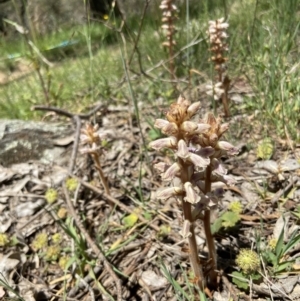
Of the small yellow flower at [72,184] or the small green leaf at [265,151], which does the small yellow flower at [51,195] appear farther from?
the small green leaf at [265,151]

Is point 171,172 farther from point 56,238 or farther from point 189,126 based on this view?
point 56,238

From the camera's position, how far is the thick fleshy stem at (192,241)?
4.76 ft

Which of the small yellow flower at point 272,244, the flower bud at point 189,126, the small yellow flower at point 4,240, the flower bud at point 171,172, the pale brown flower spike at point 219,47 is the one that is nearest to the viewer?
the flower bud at point 189,126

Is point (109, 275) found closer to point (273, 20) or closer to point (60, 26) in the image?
point (273, 20)

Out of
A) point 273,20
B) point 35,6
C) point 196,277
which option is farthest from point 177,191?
point 35,6

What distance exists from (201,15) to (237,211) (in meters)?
2.60

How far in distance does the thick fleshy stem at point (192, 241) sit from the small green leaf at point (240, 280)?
14 centimetres

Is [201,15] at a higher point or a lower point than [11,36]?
higher

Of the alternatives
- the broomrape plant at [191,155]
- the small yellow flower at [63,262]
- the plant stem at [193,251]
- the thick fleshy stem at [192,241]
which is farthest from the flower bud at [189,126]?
the small yellow flower at [63,262]

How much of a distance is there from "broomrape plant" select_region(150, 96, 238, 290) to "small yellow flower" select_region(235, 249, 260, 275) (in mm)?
213

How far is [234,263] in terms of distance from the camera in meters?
1.87

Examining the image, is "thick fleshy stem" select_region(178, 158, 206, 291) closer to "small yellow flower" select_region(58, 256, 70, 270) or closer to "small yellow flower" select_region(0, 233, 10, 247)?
"small yellow flower" select_region(58, 256, 70, 270)

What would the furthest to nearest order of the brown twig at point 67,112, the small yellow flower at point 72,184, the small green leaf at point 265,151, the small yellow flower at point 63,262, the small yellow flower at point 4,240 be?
1. the brown twig at point 67,112
2. the small yellow flower at point 72,184
3. the small green leaf at point 265,151
4. the small yellow flower at point 4,240
5. the small yellow flower at point 63,262

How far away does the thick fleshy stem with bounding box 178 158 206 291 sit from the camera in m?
1.45
